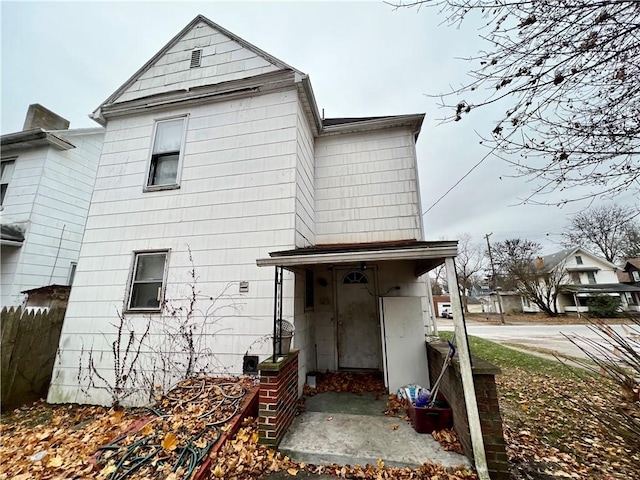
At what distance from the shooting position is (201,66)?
6.49 meters

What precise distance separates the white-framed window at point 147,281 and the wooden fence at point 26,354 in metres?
2.35

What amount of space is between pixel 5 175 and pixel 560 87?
14.5 metres

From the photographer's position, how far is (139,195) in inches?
236

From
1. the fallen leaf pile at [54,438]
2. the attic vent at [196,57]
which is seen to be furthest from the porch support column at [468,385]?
the attic vent at [196,57]

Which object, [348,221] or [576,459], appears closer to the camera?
[576,459]

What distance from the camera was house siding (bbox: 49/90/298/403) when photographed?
16.3 ft

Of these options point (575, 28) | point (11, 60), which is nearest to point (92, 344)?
point (11, 60)

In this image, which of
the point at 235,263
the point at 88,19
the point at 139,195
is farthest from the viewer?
the point at 88,19

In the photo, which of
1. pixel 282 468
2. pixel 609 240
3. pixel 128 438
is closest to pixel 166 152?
pixel 128 438

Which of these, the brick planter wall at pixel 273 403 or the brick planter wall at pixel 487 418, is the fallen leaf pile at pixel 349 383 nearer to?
the brick planter wall at pixel 273 403

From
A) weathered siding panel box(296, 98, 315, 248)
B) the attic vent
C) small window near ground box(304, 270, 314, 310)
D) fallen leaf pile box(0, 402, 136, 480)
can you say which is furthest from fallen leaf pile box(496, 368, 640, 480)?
the attic vent

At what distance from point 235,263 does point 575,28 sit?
18.4 feet

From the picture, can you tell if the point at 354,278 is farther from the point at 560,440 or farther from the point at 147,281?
the point at 147,281

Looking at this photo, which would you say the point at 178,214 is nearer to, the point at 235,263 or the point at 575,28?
the point at 235,263
